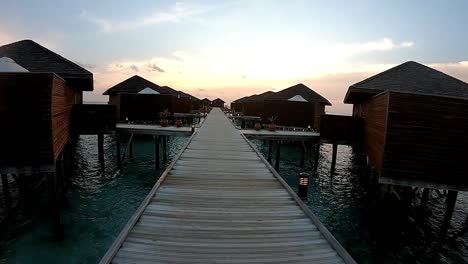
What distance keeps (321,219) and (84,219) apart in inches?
387

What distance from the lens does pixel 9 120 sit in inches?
374

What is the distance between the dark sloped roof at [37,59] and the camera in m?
15.0

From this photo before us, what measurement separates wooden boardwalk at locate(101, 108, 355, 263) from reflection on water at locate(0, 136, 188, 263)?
4.11 m

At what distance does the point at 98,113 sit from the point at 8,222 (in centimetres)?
850

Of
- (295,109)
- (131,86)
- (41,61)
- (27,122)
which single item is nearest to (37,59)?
(41,61)

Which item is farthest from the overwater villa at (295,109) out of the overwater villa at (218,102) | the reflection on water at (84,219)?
the overwater villa at (218,102)

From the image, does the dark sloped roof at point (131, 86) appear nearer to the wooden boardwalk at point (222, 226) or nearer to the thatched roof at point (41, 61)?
the thatched roof at point (41, 61)

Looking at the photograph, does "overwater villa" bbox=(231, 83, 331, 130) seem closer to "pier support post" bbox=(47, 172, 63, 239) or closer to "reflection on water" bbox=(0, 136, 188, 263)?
"reflection on water" bbox=(0, 136, 188, 263)

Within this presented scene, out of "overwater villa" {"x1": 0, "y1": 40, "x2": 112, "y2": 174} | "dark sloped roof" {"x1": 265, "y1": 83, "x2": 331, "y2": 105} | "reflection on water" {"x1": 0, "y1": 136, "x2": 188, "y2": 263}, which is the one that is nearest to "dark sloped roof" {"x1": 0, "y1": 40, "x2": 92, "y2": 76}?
"overwater villa" {"x1": 0, "y1": 40, "x2": 112, "y2": 174}

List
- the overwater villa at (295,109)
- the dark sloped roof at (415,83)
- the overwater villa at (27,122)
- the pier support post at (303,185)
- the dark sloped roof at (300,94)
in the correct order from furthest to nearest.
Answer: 1. the dark sloped roof at (300,94)
2. the overwater villa at (295,109)
3. the dark sloped roof at (415,83)
4. the overwater villa at (27,122)
5. the pier support post at (303,185)

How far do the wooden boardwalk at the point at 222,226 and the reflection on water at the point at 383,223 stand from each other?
16.0ft

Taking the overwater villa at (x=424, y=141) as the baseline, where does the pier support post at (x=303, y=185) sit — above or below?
below

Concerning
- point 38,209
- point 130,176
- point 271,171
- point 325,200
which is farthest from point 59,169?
point 325,200

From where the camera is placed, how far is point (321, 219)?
12102mm
